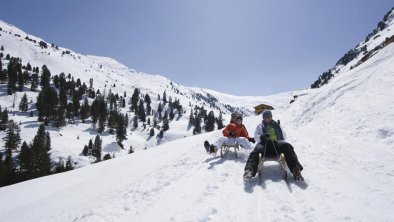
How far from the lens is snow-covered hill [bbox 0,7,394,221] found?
22.7 feet

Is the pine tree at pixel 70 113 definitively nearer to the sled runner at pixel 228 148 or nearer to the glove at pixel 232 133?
the sled runner at pixel 228 148

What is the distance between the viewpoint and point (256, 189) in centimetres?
835

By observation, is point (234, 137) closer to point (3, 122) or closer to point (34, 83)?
point (3, 122)

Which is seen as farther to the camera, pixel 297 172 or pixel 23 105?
pixel 23 105

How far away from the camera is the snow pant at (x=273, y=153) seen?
8.99m

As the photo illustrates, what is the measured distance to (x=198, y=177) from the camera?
1059cm

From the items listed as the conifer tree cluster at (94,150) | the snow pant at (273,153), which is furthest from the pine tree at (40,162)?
the snow pant at (273,153)

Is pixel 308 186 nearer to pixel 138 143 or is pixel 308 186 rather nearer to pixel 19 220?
pixel 19 220

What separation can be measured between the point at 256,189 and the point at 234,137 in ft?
15.2

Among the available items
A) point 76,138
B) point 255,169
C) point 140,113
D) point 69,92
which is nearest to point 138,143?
point 76,138

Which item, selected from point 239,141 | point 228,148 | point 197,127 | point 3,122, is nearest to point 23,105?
point 3,122

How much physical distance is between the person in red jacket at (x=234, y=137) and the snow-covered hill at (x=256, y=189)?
679 mm

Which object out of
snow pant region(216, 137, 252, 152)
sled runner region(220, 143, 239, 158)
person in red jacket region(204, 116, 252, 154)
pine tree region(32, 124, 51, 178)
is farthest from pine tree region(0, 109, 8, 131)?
snow pant region(216, 137, 252, 152)

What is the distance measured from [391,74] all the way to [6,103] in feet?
584
